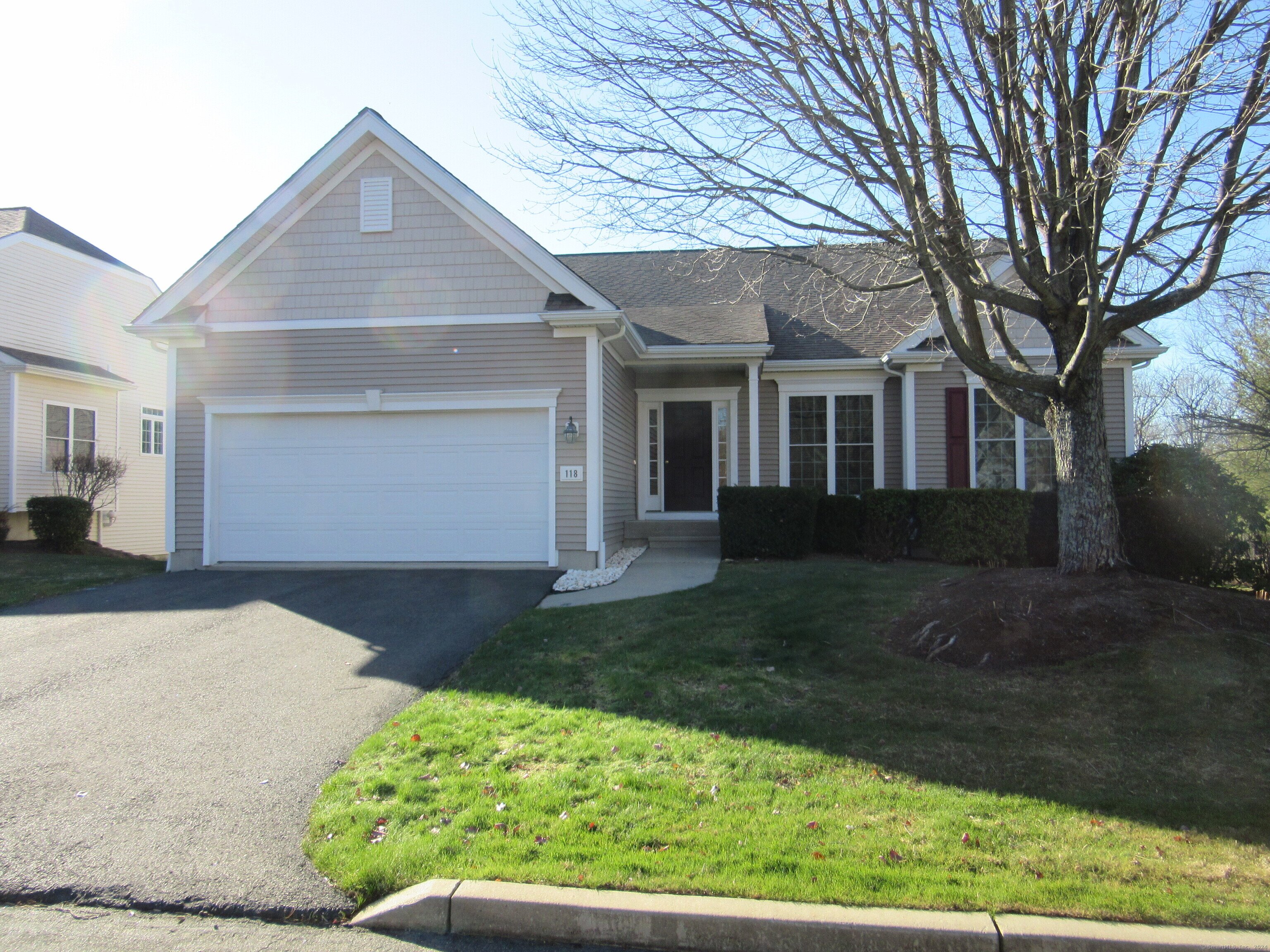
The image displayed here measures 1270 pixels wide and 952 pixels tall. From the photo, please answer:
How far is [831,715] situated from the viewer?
5246 millimetres

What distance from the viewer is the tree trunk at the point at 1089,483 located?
6.83 meters

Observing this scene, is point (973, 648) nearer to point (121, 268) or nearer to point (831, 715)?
point (831, 715)

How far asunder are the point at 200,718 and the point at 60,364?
51.3ft

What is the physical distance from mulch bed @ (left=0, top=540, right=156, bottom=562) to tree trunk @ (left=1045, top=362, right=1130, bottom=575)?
1417 centimetres

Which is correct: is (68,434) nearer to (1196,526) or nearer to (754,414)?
(754,414)

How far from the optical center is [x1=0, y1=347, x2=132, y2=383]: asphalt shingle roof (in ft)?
53.6

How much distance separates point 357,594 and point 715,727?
5780 millimetres

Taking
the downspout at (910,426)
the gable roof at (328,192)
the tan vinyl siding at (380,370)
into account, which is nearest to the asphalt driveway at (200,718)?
the tan vinyl siding at (380,370)

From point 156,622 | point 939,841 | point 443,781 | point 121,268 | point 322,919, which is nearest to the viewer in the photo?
point 322,919

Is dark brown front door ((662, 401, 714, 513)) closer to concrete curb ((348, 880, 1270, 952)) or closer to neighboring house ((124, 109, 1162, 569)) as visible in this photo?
neighboring house ((124, 109, 1162, 569))

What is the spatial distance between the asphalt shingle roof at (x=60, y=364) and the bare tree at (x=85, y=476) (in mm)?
1853

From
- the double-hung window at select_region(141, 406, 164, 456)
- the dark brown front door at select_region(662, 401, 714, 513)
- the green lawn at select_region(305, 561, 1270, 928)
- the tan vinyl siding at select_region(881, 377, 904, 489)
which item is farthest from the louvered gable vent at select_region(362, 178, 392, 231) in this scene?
the double-hung window at select_region(141, 406, 164, 456)

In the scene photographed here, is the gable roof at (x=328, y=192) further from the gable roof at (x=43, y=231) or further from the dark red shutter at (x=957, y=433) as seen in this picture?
the gable roof at (x=43, y=231)

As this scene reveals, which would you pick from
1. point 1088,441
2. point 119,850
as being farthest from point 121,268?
point 1088,441
